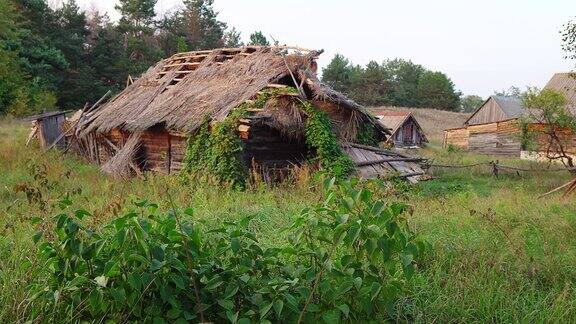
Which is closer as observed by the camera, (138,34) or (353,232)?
(353,232)

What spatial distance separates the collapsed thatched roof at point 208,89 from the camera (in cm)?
1243

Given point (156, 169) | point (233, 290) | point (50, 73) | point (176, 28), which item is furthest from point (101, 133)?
point (176, 28)

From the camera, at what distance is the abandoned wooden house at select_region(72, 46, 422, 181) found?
12.0m

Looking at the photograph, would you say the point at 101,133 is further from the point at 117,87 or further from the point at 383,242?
the point at 117,87

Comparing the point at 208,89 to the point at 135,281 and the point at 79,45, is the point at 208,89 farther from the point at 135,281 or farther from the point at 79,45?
the point at 79,45

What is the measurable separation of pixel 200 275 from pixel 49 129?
18731 millimetres

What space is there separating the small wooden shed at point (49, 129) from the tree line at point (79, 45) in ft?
14.8

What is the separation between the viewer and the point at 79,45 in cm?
3712

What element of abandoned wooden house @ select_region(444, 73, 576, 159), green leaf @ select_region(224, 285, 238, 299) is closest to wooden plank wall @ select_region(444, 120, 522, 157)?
abandoned wooden house @ select_region(444, 73, 576, 159)

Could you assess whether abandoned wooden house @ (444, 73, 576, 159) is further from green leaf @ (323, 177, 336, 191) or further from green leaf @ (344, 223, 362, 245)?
green leaf @ (344, 223, 362, 245)

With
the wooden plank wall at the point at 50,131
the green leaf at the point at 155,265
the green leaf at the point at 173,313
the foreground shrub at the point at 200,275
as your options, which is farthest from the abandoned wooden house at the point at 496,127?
the green leaf at the point at 155,265

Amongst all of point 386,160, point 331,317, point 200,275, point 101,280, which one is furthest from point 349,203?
point 386,160

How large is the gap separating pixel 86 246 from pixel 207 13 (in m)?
51.5

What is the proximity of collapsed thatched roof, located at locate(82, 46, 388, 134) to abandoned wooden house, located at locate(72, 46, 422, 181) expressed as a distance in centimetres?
3
